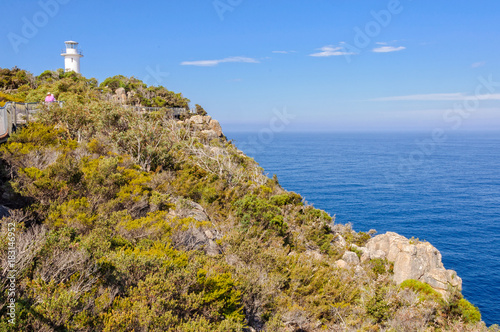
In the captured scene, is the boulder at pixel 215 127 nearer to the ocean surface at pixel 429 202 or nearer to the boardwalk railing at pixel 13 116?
the ocean surface at pixel 429 202

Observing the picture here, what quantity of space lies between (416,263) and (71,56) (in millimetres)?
49547

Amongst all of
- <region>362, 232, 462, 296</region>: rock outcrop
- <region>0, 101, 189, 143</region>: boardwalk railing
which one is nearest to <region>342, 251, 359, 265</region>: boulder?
<region>362, 232, 462, 296</region>: rock outcrop

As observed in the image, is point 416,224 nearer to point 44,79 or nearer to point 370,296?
point 370,296

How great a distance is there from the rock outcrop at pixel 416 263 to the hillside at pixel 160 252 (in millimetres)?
182

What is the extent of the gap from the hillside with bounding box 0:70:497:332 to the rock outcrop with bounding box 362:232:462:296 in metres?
0.18

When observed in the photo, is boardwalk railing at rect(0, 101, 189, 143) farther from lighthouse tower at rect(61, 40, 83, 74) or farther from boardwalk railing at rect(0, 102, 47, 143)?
lighthouse tower at rect(61, 40, 83, 74)

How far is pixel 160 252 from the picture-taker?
733 centimetres

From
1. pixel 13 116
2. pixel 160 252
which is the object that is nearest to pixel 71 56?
pixel 13 116

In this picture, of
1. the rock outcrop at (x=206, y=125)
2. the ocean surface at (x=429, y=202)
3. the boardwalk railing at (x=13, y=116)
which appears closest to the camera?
the boardwalk railing at (x=13, y=116)

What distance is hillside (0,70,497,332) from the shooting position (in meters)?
5.30

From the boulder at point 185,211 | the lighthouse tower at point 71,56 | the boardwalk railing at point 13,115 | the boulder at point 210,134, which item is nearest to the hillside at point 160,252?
the boulder at point 185,211

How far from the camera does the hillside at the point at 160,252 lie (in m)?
5.30

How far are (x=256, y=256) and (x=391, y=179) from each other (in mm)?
58078

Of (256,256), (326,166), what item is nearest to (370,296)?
(256,256)
